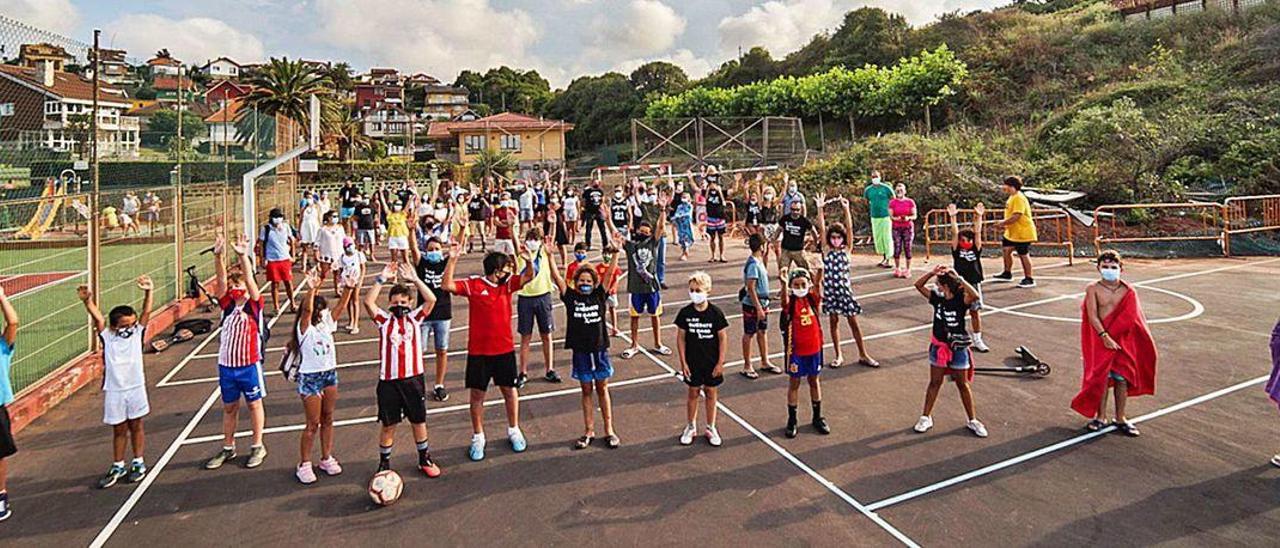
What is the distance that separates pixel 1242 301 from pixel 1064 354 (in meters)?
4.92

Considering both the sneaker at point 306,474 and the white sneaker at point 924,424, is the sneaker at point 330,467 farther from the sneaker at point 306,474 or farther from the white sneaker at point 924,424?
the white sneaker at point 924,424

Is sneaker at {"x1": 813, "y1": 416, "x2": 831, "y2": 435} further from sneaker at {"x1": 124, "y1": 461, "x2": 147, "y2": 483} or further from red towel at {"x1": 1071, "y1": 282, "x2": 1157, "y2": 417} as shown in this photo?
sneaker at {"x1": 124, "y1": 461, "x2": 147, "y2": 483}

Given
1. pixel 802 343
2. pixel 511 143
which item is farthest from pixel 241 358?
pixel 511 143

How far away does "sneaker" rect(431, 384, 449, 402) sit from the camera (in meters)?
8.38

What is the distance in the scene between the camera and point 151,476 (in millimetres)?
6492

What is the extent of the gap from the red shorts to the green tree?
63.5 metres

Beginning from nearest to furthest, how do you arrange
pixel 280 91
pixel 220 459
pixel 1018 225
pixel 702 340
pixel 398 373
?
pixel 398 373
pixel 220 459
pixel 702 340
pixel 1018 225
pixel 280 91

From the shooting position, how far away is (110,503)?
5.97 meters

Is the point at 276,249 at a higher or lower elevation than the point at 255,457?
higher

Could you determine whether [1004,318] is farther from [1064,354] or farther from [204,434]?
[204,434]

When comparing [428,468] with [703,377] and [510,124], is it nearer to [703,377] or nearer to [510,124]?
[703,377]

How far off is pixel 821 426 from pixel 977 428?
56.7 inches

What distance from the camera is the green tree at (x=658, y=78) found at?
75.1 metres

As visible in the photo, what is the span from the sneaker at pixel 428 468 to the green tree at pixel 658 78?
229ft
